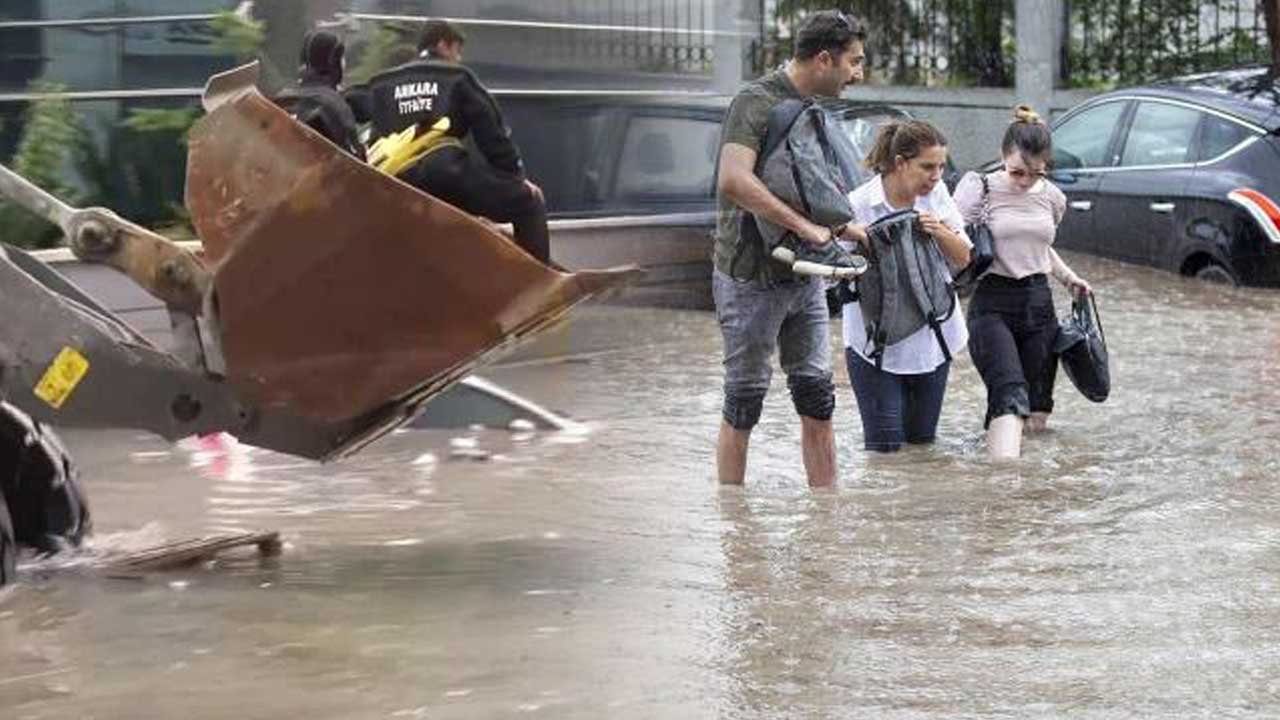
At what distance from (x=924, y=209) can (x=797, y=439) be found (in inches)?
53.7

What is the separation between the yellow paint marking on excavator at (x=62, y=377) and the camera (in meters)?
6.80

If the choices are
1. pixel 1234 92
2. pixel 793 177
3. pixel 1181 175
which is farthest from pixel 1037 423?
pixel 1234 92

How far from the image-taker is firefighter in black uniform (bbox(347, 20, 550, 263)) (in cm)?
1160

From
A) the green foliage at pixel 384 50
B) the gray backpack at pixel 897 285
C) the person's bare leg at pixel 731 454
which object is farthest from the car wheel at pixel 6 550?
the green foliage at pixel 384 50

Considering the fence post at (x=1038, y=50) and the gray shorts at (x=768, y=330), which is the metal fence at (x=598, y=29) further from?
the fence post at (x=1038, y=50)

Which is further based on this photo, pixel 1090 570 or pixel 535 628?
pixel 1090 570

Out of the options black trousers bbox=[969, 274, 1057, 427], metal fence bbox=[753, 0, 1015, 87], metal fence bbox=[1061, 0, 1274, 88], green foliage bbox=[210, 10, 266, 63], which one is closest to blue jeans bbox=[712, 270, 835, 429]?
black trousers bbox=[969, 274, 1057, 427]

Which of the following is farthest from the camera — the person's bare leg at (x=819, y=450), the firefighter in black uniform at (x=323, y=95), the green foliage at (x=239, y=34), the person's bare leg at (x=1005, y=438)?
the green foliage at (x=239, y=34)

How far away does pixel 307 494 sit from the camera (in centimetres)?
912

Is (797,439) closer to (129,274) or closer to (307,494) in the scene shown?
(307,494)

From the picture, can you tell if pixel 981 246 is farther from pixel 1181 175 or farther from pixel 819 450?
pixel 1181 175

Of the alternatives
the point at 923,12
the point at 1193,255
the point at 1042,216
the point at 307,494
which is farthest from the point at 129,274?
the point at 923,12

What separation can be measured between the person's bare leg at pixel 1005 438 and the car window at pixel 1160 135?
6.33m

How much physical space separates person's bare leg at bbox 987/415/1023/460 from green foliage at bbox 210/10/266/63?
4.15 m
